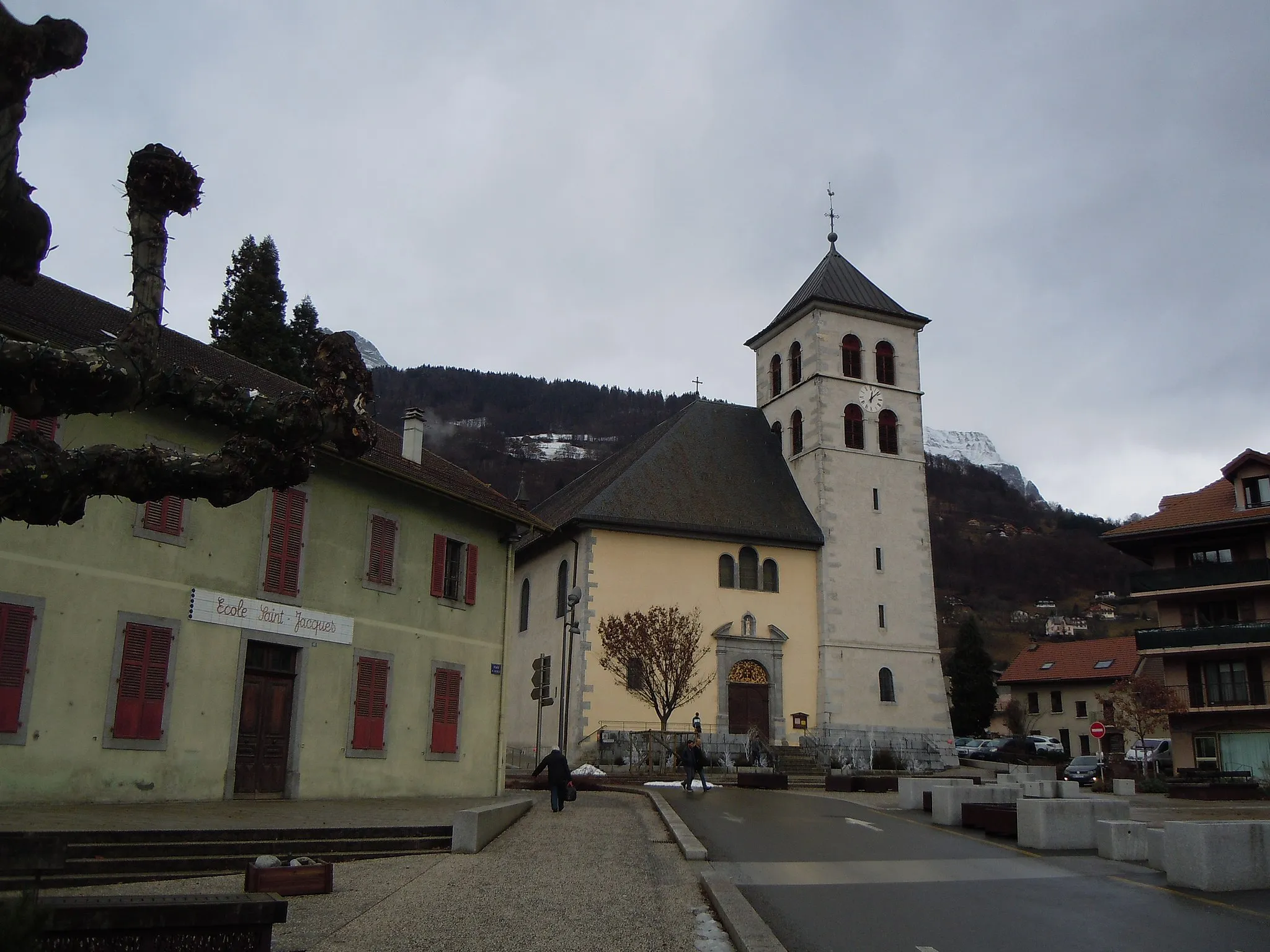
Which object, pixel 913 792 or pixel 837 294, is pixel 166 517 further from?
pixel 837 294

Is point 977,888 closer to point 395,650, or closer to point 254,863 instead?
point 254,863

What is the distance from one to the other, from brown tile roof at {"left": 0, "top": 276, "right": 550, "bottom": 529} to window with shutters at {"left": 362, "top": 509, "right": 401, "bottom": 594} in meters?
1.00

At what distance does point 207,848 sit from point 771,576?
97.3ft

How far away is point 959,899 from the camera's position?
999 centimetres

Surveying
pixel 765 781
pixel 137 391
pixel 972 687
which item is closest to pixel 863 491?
pixel 765 781

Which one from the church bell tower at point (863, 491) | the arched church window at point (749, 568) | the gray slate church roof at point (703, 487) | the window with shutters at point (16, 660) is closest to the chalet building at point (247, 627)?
the window with shutters at point (16, 660)

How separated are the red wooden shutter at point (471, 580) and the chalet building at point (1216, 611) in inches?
1006

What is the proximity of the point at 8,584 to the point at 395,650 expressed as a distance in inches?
305

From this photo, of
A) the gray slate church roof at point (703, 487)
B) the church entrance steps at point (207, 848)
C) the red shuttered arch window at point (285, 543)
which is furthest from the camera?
the gray slate church roof at point (703, 487)

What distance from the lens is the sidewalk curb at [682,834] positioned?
484 inches

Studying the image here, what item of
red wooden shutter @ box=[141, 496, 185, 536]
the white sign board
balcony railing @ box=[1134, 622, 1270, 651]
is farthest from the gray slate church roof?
red wooden shutter @ box=[141, 496, 185, 536]

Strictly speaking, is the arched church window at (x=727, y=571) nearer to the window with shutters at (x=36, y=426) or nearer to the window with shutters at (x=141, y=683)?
the window with shutters at (x=141, y=683)

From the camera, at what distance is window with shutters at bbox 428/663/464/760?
21797 millimetres

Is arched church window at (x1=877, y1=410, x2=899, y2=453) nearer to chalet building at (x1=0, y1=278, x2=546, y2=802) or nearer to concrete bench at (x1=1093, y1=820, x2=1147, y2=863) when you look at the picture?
chalet building at (x1=0, y1=278, x2=546, y2=802)
